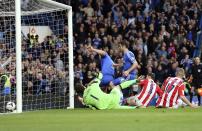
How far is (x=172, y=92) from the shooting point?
624 inches

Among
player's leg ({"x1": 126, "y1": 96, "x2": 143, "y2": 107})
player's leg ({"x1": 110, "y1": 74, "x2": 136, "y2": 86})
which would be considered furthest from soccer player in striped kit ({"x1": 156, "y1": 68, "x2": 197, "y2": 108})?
player's leg ({"x1": 110, "y1": 74, "x2": 136, "y2": 86})

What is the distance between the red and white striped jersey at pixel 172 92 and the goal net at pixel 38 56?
104 inches

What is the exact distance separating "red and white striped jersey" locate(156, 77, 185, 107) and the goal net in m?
2.63

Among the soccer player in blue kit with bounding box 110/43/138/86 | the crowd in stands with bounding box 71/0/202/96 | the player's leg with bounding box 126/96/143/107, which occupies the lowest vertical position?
the player's leg with bounding box 126/96/143/107

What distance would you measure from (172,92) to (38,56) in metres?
5.19

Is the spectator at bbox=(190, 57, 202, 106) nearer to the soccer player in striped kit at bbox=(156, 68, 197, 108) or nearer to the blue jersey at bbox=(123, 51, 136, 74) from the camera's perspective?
the blue jersey at bbox=(123, 51, 136, 74)

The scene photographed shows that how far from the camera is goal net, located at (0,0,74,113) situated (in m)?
17.0

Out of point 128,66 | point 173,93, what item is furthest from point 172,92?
point 128,66

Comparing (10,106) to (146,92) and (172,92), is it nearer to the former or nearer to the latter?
(146,92)

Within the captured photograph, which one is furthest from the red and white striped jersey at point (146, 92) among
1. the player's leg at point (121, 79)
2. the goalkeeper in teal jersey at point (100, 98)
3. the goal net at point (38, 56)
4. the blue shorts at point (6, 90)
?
the blue shorts at point (6, 90)

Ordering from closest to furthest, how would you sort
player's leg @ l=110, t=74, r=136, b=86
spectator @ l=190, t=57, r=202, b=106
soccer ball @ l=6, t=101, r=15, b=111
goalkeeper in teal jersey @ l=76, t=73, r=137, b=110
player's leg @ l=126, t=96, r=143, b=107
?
1. soccer ball @ l=6, t=101, r=15, b=111
2. goalkeeper in teal jersey @ l=76, t=73, r=137, b=110
3. player's leg @ l=126, t=96, r=143, b=107
4. player's leg @ l=110, t=74, r=136, b=86
5. spectator @ l=190, t=57, r=202, b=106

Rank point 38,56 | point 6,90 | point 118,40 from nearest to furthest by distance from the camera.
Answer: point 6,90 → point 38,56 → point 118,40

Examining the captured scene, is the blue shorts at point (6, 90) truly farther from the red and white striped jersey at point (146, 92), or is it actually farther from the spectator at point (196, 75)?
the spectator at point (196, 75)

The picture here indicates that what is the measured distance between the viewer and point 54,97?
56.9ft
